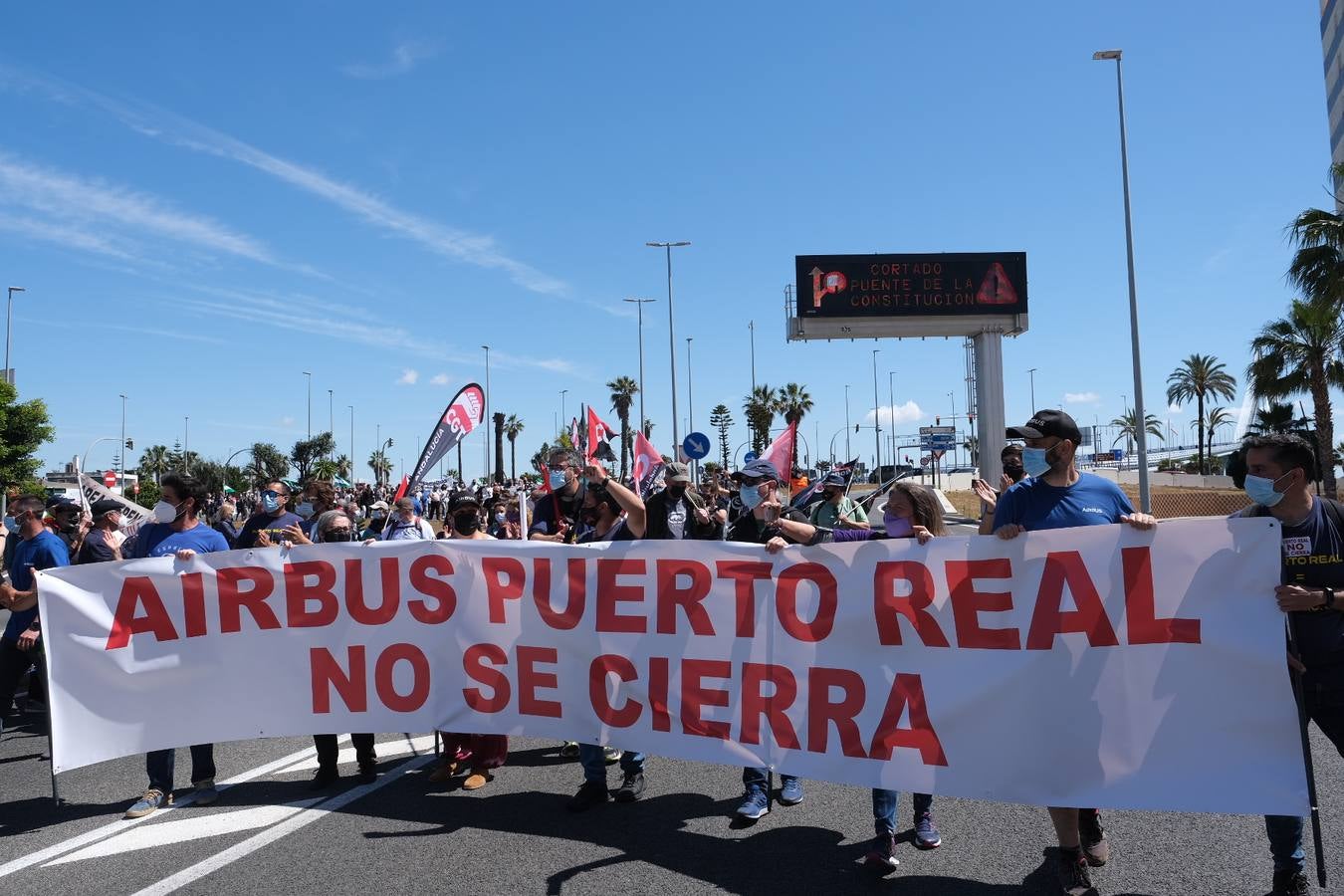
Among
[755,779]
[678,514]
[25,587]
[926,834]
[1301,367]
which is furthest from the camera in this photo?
[1301,367]

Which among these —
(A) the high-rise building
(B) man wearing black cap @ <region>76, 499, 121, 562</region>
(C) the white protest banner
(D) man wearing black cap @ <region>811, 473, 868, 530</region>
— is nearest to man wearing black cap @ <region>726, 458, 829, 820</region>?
(C) the white protest banner

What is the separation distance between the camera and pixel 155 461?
10094 cm

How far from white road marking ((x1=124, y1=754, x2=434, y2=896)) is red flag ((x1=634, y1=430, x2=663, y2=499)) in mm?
3101

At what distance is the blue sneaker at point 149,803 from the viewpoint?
5055 millimetres

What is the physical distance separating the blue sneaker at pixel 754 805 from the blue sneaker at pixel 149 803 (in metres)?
3.17

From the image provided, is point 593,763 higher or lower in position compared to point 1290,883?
higher

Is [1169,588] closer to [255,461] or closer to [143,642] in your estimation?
[143,642]

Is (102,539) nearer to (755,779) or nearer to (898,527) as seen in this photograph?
(755,779)

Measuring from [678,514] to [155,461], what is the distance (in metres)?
110

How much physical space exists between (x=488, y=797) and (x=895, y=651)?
2.44 m

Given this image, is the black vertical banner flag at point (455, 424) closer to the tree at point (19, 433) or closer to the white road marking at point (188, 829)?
the white road marking at point (188, 829)

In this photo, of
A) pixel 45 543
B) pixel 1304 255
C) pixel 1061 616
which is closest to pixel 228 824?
pixel 45 543

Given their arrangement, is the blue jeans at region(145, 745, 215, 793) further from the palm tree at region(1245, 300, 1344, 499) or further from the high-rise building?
the high-rise building

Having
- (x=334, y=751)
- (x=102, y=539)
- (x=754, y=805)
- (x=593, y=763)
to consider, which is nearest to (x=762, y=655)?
(x=754, y=805)
